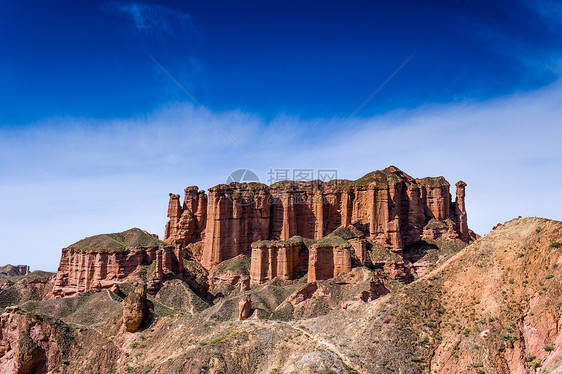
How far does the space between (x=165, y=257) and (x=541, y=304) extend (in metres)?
65.0

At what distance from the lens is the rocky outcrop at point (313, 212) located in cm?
9144

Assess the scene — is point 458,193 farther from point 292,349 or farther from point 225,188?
point 292,349

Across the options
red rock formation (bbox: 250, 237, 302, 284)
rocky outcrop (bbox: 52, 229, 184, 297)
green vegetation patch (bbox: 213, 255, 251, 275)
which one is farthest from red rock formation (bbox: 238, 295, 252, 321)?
green vegetation patch (bbox: 213, 255, 251, 275)

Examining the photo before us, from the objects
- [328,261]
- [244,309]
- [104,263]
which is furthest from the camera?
[104,263]

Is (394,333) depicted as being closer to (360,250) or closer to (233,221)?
(360,250)

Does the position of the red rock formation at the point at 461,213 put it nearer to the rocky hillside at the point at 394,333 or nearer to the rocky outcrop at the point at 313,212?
the rocky outcrop at the point at 313,212

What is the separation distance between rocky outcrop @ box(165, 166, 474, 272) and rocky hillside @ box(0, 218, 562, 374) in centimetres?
5151

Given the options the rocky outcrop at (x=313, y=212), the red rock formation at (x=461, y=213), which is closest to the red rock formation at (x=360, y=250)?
the rocky outcrop at (x=313, y=212)

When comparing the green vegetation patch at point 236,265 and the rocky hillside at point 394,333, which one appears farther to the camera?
the green vegetation patch at point 236,265

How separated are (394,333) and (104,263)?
61.0 metres

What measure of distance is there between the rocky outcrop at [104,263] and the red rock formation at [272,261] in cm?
1638

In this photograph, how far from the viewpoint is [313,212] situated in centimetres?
9844

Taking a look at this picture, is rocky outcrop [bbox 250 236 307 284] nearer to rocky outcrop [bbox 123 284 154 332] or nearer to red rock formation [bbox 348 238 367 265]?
red rock formation [bbox 348 238 367 265]

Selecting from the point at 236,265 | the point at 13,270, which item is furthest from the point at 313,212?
the point at 13,270
